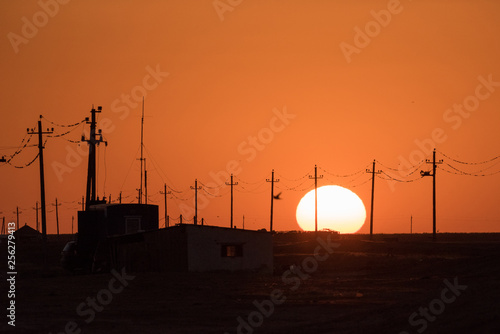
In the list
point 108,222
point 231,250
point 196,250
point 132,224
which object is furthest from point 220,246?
point 108,222

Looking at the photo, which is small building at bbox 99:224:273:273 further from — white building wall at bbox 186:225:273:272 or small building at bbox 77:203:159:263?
small building at bbox 77:203:159:263

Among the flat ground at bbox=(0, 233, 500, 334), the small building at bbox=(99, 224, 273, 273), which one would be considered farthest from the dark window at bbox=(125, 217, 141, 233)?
the flat ground at bbox=(0, 233, 500, 334)

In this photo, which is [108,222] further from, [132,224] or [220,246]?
[220,246]

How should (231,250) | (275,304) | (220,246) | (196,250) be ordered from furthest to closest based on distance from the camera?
(231,250)
(220,246)
(196,250)
(275,304)

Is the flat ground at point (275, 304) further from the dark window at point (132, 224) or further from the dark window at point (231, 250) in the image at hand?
the dark window at point (132, 224)

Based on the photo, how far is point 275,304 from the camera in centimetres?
2898

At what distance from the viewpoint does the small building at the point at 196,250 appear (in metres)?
45.8

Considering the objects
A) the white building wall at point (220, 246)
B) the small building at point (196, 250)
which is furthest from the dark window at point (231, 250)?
the white building wall at point (220, 246)

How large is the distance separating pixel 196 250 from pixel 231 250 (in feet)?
8.55

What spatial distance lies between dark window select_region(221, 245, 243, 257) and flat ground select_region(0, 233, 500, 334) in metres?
1.59

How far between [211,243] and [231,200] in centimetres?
7457

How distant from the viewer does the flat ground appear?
896 inches

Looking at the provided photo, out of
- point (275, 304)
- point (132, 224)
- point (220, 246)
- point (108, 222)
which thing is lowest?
point (275, 304)

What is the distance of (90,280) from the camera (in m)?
42.2
